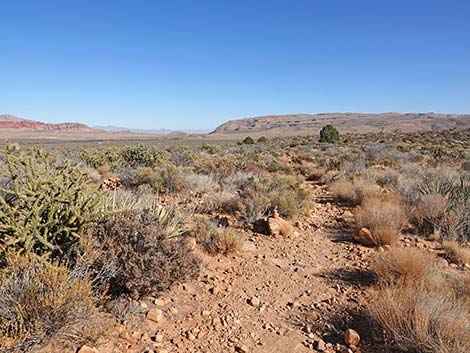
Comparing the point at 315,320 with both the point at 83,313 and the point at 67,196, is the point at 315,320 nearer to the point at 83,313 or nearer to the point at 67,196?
the point at 83,313

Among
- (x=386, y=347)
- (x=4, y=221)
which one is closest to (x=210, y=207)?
(x=4, y=221)

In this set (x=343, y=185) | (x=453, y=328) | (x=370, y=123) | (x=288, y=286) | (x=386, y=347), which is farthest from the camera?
(x=370, y=123)

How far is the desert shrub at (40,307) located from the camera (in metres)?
2.40

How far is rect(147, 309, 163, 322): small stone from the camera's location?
3.14 meters

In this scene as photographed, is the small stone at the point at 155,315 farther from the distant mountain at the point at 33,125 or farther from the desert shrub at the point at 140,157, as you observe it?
the distant mountain at the point at 33,125

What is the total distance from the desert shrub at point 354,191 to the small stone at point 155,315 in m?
5.70

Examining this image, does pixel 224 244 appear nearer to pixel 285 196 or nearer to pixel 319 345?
pixel 319 345

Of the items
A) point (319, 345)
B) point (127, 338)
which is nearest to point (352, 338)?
point (319, 345)

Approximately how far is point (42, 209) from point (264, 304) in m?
2.58

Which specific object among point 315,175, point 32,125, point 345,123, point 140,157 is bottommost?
point 315,175

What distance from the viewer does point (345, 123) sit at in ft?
408

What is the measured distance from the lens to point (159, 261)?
3.48 metres

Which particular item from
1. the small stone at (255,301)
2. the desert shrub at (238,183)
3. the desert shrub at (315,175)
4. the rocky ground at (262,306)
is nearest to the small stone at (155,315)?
the rocky ground at (262,306)

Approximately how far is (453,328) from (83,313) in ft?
9.75
